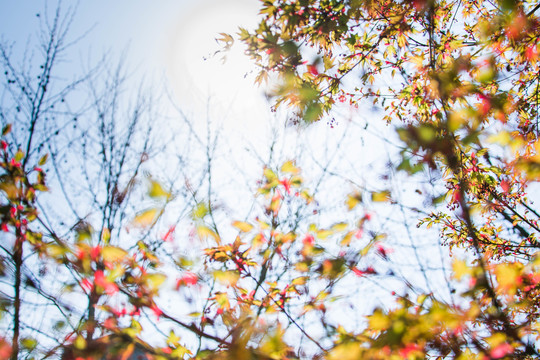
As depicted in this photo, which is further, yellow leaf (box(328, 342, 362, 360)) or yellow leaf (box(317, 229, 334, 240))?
yellow leaf (box(317, 229, 334, 240))

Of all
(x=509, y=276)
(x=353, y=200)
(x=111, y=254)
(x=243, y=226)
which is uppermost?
(x=353, y=200)

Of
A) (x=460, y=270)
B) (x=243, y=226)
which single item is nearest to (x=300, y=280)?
(x=243, y=226)

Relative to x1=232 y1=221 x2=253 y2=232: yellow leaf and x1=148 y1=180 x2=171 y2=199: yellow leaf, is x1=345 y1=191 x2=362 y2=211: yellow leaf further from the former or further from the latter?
x1=148 y1=180 x2=171 y2=199: yellow leaf

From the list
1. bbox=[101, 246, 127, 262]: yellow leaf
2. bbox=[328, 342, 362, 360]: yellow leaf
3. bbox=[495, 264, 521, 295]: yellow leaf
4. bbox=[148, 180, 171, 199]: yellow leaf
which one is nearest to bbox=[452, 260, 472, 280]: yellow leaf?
bbox=[495, 264, 521, 295]: yellow leaf

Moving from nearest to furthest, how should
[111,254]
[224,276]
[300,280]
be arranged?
[111,254] → [224,276] → [300,280]

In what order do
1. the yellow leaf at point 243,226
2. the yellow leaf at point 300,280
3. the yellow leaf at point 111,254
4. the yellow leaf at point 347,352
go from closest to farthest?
the yellow leaf at point 347,352, the yellow leaf at point 111,254, the yellow leaf at point 243,226, the yellow leaf at point 300,280

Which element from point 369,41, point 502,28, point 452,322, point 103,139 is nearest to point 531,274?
point 452,322

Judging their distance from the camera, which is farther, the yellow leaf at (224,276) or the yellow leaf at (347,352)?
the yellow leaf at (224,276)

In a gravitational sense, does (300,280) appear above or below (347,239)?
below

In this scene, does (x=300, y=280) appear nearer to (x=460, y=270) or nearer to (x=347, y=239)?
(x=347, y=239)

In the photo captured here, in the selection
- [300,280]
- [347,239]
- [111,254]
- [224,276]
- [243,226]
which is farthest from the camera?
[300,280]

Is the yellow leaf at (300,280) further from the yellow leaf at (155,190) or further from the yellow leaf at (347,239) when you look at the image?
the yellow leaf at (155,190)

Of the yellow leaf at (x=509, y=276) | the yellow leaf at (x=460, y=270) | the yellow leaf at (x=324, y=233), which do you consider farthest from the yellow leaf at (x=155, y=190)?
the yellow leaf at (x=509, y=276)

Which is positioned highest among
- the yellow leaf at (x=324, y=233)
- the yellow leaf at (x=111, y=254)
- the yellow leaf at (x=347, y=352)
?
the yellow leaf at (x=324, y=233)
